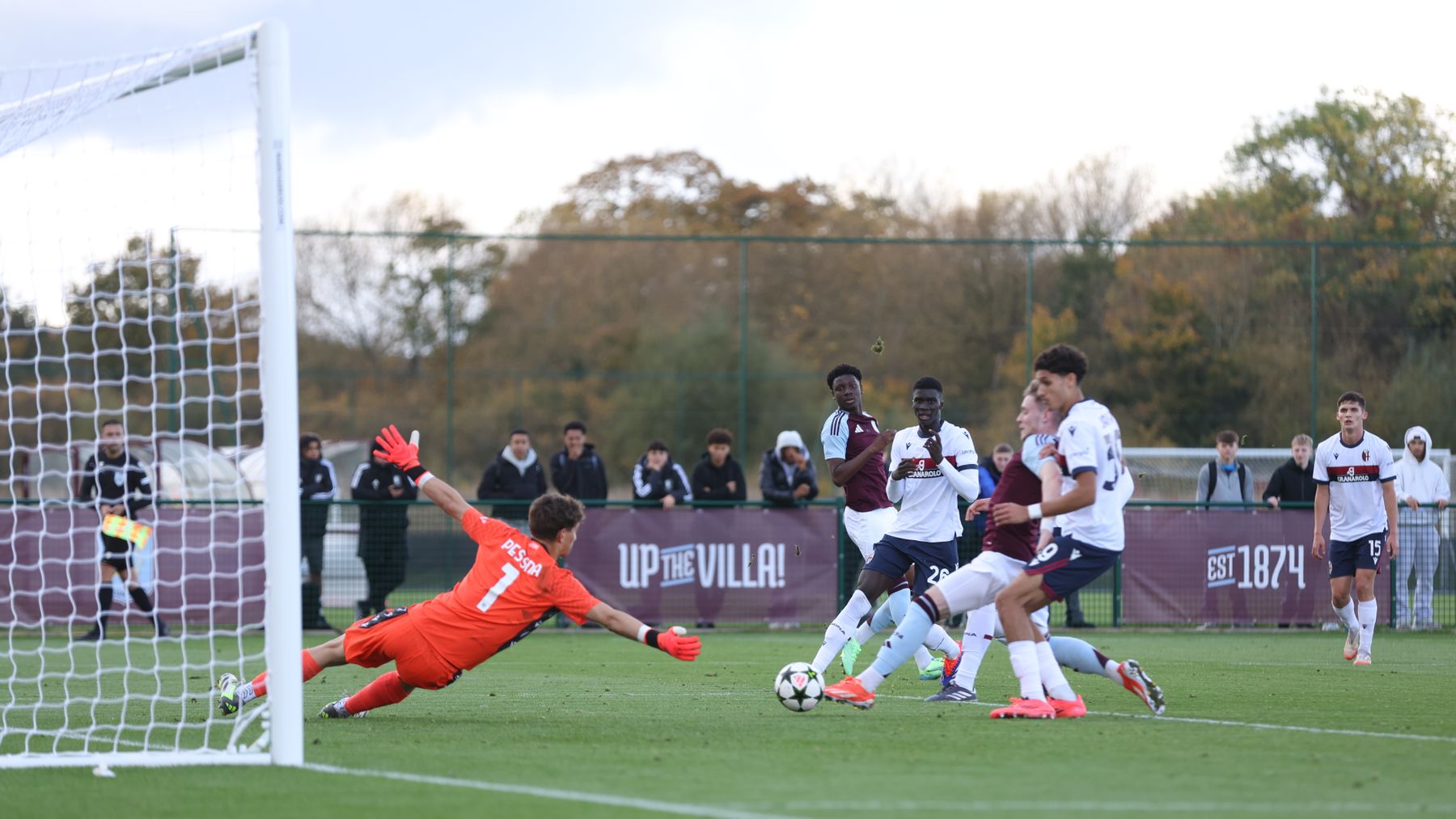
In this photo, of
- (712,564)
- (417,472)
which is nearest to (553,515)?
(417,472)

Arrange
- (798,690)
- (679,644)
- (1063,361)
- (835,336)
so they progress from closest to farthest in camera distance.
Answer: (679,644) < (1063,361) < (798,690) < (835,336)

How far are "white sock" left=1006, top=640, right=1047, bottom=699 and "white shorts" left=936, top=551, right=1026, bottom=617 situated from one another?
33cm

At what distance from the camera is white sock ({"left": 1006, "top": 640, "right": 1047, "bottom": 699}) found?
826cm

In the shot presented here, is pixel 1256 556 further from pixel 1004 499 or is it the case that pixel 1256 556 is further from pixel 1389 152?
pixel 1389 152

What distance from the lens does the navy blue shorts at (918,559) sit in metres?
10.3

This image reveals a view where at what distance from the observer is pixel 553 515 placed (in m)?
8.07

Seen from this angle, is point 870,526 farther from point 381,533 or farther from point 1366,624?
point 381,533

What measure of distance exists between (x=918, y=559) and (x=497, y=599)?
11.0ft

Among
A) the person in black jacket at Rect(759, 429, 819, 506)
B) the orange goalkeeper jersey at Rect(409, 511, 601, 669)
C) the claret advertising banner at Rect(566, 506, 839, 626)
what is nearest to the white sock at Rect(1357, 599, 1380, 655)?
the claret advertising banner at Rect(566, 506, 839, 626)

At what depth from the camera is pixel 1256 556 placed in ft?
57.7

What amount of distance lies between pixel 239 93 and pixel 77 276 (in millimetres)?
2660

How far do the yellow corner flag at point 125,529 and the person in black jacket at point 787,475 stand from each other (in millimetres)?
6715

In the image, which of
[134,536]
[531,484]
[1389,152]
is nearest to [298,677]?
[134,536]

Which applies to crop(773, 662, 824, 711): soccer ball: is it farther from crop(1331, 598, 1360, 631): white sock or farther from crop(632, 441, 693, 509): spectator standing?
crop(632, 441, 693, 509): spectator standing
